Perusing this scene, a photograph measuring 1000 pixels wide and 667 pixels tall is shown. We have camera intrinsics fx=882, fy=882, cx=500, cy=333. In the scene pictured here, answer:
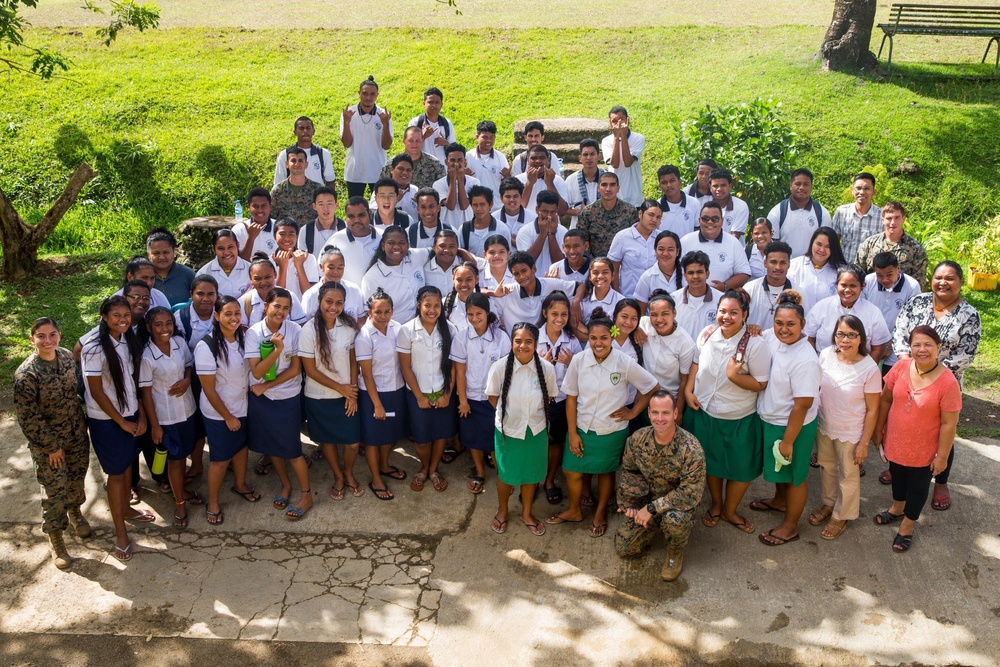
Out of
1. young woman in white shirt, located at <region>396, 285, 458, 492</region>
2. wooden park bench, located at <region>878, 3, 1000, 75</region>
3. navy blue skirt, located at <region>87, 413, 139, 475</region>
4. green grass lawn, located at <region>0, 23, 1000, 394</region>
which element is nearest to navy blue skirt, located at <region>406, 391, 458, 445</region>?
young woman in white shirt, located at <region>396, 285, 458, 492</region>

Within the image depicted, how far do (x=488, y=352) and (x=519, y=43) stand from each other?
365 inches

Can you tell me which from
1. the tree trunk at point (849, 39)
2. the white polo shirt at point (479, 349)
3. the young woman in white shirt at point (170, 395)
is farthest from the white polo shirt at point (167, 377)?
the tree trunk at point (849, 39)

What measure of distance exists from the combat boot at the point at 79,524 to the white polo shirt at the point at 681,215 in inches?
195

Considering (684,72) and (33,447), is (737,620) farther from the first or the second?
(684,72)

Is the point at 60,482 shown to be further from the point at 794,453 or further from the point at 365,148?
the point at 365,148

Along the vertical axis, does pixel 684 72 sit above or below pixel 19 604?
above

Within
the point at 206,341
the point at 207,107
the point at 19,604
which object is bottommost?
the point at 19,604

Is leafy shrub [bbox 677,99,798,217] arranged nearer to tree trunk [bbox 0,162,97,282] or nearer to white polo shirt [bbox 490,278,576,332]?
white polo shirt [bbox 490,278,576,332]

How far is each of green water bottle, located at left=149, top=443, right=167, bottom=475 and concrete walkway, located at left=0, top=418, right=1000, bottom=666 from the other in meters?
0.35

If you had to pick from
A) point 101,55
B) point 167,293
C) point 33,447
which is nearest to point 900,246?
point 167,293

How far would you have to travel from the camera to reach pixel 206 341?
5742mm

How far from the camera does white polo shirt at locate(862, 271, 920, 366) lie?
6.30 meters

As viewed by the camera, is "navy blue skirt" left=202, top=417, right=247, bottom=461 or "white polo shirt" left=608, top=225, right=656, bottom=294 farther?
"white polo shirt" left=608, top=225, right=656, bottom=294

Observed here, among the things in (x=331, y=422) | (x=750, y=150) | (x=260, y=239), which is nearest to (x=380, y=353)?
(x=331, y=422)
